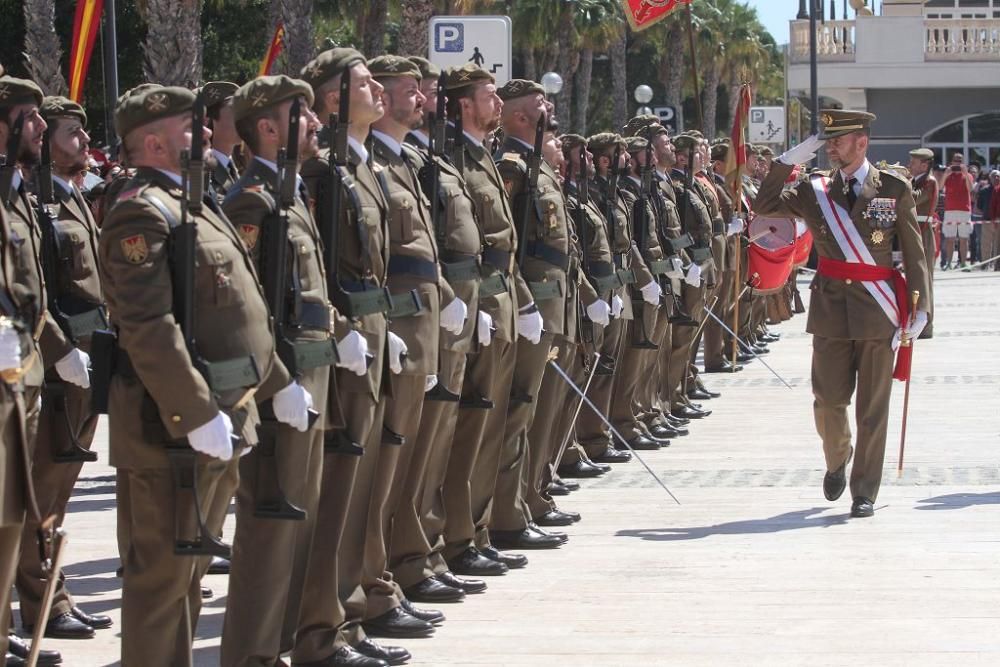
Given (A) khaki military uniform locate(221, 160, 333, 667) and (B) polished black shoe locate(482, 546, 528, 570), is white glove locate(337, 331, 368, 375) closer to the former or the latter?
(A) khaki military uniform locate(221, 160, 333, 667)

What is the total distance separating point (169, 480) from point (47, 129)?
279cm

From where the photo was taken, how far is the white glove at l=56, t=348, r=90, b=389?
718 centimetres

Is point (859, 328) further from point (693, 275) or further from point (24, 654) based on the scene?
point (24, 654)

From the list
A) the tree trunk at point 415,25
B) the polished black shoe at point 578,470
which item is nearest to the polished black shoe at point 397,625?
the polished black shoe at point 578,470

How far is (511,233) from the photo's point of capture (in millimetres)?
8461

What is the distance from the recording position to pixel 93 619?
7.36 metres

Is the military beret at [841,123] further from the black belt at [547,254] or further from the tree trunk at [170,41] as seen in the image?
the tree trunk at [170,41]

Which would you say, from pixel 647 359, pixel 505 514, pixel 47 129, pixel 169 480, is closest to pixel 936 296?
pixel 647 359

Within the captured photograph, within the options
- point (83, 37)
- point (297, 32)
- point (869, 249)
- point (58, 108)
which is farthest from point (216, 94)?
point (297, 32)

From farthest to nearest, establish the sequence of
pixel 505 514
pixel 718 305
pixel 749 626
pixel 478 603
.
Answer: pixel 718 305
pixel 505 514
pixel 478 603
pixel 749 626

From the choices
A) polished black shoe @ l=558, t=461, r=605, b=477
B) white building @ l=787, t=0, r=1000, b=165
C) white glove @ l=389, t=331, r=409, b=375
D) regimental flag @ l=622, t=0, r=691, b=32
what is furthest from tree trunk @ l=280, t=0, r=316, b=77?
white glove @ l=389, t=331, r=409, b=375

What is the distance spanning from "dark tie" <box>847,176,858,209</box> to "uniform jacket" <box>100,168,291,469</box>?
5096 millimetres

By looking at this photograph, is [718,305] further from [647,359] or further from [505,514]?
[505,514]

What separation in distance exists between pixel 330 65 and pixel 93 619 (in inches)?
94.1
